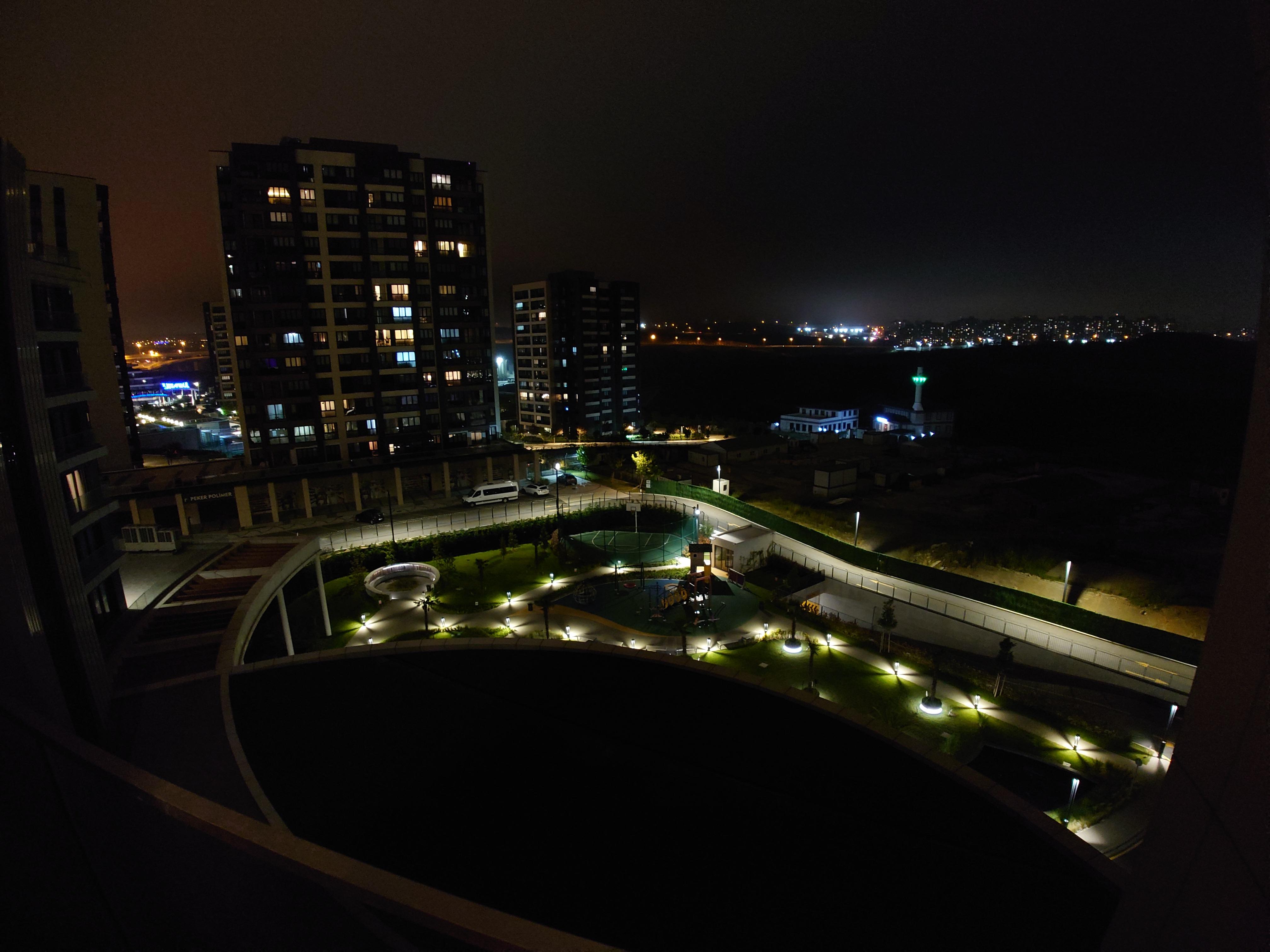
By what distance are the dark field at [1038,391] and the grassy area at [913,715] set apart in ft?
137

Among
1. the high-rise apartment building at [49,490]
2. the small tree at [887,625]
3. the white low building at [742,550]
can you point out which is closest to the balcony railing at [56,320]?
the high-rise apartment building at [49,490]

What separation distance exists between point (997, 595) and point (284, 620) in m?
21.3

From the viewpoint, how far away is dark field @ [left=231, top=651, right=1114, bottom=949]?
16.5 ft

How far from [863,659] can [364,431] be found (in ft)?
93.0

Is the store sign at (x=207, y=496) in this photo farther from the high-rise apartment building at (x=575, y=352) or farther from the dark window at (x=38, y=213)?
the high-rise apartment building at (x=575, y=352)

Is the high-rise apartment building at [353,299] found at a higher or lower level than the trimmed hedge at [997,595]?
higher

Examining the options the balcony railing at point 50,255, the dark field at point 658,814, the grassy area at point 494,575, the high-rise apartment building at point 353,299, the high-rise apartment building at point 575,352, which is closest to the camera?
the dark field at point 658,814

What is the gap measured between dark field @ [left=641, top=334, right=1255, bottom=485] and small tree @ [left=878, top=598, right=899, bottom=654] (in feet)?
132

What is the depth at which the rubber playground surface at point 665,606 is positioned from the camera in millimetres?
20672

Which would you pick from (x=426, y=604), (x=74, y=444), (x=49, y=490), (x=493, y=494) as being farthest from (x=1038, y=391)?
(x=49, y=490)

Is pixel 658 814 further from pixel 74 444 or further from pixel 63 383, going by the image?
pixel 63 383

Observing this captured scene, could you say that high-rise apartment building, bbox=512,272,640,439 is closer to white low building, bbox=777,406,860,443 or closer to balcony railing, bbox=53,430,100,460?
white low building, bbox=777,406,860,443

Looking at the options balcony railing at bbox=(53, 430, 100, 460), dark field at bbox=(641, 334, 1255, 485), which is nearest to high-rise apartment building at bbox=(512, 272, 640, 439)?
dark field at bbox=(641, 334, 1255, 485)

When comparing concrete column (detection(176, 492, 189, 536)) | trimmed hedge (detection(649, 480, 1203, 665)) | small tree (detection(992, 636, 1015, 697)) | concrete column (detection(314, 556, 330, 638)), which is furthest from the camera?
concrete column (detection(176, 492, 189, 536))
